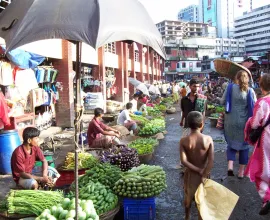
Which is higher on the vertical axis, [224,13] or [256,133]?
[224,13]

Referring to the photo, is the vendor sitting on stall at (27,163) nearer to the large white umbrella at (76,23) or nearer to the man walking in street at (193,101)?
the large white umbrella at (76,23)

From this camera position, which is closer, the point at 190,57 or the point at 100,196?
the point at 100,196

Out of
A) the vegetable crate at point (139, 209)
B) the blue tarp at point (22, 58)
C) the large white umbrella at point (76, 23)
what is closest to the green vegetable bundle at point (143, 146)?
the vegetable crate at point (139, 209)

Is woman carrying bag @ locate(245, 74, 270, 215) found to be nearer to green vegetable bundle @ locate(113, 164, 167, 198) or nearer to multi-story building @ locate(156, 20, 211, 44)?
green vegetable bundle @ locate(113, 164, 167, 198)

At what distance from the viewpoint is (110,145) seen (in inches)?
289

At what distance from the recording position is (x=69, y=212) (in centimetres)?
339

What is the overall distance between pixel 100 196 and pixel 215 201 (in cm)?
144

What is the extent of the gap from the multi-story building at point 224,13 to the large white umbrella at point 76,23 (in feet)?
535

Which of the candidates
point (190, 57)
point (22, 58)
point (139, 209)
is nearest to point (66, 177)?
point (139, 209)

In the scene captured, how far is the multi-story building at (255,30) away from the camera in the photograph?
13125 centimetres

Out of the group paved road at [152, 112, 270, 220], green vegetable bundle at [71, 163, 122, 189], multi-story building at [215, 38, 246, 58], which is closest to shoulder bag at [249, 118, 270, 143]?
paved road at [152, 112, 270, 220]

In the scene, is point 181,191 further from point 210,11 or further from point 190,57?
point 210,11

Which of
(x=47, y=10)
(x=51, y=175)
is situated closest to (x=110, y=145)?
(x=51, y=175)

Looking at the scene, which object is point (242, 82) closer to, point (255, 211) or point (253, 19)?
point (255, 211)
